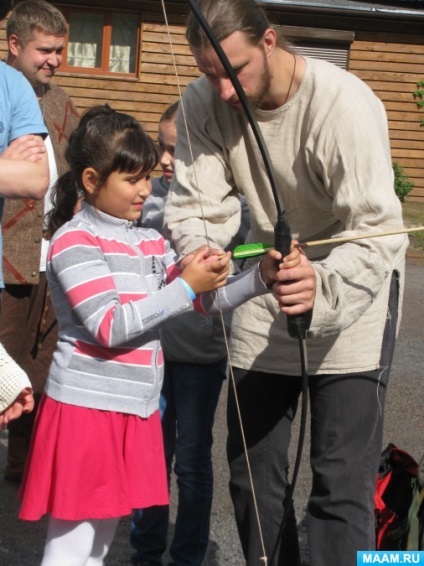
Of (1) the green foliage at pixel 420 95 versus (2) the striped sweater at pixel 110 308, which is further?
(1) the green foliage at pixel 420 95

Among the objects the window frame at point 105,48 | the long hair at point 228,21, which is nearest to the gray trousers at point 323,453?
the long hair at point 228,21

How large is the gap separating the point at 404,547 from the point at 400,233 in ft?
3.94

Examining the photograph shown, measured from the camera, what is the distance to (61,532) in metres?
2.72

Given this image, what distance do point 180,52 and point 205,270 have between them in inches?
486

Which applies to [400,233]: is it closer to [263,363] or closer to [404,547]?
[263,363]

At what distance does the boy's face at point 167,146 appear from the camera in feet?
12.1

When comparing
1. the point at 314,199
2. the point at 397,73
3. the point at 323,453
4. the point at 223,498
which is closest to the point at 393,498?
the point at 323,453

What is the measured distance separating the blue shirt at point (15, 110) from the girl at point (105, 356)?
0.18 metres

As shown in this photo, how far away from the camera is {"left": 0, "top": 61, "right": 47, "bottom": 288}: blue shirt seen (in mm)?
2826

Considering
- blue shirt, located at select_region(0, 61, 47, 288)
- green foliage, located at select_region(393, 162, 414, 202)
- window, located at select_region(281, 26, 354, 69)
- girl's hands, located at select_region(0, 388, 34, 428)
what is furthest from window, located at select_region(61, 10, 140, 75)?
girl's hands, located at select_region(0, 388, 34, 428)

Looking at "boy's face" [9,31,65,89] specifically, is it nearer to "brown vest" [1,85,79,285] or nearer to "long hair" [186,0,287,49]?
"brown vest" [1,85,79,285]

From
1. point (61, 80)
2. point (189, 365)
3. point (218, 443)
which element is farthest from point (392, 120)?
point (189, 365)

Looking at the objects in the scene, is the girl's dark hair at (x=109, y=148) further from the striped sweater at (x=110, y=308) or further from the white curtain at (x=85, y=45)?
the white curtain at (x=85, y=45)

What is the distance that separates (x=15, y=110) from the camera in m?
2.87
